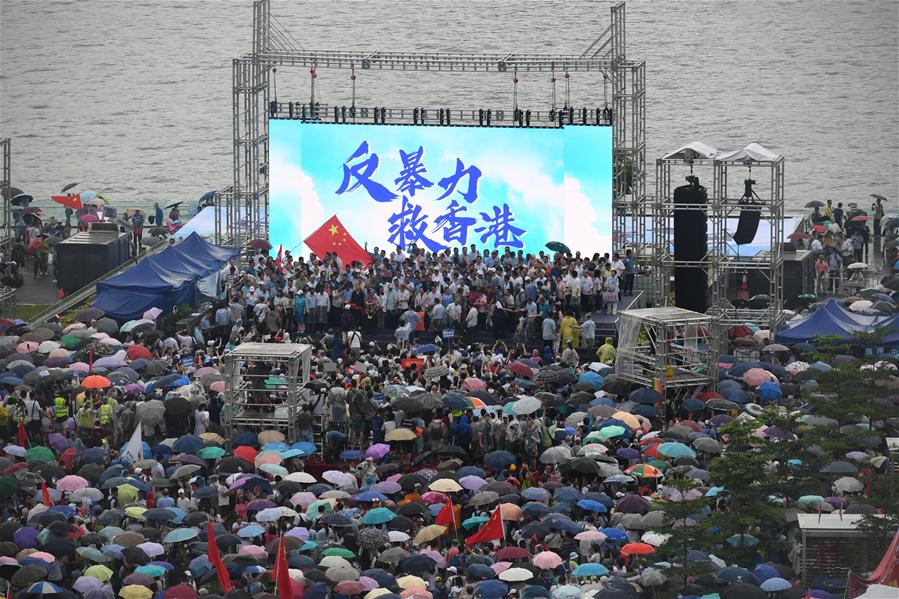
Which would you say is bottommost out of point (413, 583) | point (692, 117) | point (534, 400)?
point (413, 583)

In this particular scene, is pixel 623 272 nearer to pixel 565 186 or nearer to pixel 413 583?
pixel 565 186

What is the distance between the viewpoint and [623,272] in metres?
45.2

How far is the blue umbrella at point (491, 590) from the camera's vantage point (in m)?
25.7

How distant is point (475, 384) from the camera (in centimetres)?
3631

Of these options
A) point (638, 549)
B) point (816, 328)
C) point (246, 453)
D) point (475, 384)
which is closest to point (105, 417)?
point (246, 453)

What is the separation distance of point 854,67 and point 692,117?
2361 cm

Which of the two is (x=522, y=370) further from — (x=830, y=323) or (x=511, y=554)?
(x=511, y=554)

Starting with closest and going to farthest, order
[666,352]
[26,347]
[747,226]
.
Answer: [666,352], [26,347], [747,226]

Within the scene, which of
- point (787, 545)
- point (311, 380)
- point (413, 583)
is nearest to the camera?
point (413, 583)

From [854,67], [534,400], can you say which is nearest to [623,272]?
[534,400]

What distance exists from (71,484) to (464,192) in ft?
66.3

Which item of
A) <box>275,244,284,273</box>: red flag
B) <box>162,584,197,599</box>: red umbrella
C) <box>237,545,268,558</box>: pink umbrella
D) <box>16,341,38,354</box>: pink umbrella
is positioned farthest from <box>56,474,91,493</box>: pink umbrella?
<box>275,244,284,273</box>: red flag

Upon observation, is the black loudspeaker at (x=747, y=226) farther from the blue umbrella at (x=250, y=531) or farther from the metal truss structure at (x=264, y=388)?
the blue umbrella at (x=250, y=531)

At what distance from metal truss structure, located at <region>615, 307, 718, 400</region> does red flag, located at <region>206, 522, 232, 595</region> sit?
1267 cm
